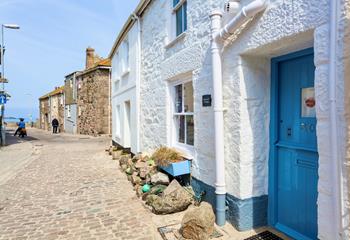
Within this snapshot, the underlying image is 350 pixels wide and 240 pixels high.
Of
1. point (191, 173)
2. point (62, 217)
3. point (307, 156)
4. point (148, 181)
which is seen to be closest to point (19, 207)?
point (62, 217)

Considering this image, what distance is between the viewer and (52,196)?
18.4 feet

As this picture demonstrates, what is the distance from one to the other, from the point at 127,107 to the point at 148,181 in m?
5.36

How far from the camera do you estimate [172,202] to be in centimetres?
441

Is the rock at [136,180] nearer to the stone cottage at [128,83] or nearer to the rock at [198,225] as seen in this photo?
the stone cottage at [128,83]

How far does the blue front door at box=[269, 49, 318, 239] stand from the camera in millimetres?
3086

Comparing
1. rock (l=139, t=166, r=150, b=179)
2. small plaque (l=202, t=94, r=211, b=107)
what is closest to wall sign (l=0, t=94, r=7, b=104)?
rock (l=139, t=166, r=150, b=179)

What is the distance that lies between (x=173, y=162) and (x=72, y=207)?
2.14 m

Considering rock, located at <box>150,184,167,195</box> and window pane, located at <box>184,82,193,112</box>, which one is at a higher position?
window pane, located at <box>184,82,193,112</box>

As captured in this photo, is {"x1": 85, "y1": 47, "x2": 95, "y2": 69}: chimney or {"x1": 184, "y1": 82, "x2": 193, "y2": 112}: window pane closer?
{"x1": 184, "y1": 82, "x2": 193, "y2": 112}: window pane

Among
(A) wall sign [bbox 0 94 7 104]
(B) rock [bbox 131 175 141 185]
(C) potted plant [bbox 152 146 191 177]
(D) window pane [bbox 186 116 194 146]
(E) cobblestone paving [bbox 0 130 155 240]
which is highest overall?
(A) wall sign [bbox 0 94 7 104]

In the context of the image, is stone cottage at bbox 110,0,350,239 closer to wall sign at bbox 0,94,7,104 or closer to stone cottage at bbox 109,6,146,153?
stone cottage at bbox 109,6,146,153

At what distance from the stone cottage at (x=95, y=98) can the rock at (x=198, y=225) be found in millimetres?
18385

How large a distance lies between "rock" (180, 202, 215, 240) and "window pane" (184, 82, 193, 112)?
7.75ft

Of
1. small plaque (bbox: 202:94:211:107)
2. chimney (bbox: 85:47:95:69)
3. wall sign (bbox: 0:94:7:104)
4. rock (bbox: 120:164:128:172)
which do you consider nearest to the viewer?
small plaque (bbox: 202:94:211:107)
